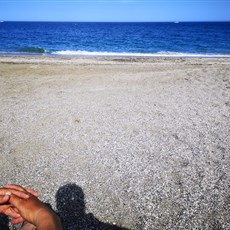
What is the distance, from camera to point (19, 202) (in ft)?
4.51

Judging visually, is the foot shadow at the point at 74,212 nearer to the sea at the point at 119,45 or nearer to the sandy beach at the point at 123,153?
the sandy beach at the point at 123,153

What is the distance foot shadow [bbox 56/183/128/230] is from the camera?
3777 millimetres

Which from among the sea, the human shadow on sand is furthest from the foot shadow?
the sea

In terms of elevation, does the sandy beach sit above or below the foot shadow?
below

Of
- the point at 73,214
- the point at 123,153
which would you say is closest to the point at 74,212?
the point at 73,214

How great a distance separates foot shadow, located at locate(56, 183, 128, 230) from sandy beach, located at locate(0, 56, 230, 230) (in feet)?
0.05

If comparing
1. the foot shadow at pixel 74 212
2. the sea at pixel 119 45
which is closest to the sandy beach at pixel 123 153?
the foot shadow at pixel 74 212

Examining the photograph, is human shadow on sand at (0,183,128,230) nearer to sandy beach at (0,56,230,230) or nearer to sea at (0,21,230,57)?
sandy beach at (0,56,230,230)

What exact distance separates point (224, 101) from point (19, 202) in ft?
31.5

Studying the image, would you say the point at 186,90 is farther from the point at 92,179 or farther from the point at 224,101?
the point at 92,179

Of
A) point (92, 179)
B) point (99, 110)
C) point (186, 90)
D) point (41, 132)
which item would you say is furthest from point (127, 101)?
point (92, 179)

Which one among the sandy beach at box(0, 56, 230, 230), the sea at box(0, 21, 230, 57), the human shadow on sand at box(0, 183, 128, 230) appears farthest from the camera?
the sea at box(0, 21, 230, 57)

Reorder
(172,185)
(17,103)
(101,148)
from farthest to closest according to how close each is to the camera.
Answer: (17,103) → (101,148) → (172,185)

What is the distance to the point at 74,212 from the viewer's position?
4.02 meters
